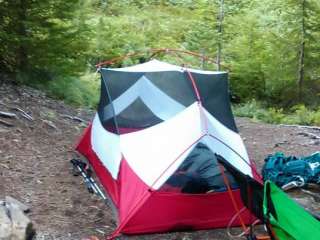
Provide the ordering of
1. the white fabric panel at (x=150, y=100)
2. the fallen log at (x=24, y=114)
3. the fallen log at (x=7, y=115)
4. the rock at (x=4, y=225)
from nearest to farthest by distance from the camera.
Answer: the rock at (x=4, y=225) < the white fabric panel at (x=150, y=100) < the fallen log at (x=7, y=115) < the fallen log at (x=24, y=114)

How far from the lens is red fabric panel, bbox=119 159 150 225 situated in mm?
5258

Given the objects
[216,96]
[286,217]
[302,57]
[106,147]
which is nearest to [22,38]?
[106,147]

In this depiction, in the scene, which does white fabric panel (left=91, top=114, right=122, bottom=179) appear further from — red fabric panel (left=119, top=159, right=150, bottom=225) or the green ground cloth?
the green ground cloth

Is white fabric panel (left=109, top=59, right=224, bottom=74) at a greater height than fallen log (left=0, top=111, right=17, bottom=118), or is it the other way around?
white fabric panel (left=109, top=59, right=224, bottom=74)

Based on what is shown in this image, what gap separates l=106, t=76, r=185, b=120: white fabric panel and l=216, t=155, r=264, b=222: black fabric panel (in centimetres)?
223

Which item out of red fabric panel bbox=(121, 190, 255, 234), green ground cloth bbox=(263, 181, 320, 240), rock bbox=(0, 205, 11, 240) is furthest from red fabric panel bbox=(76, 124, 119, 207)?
green ground cloth bbox=(263, 181, 320, 240)

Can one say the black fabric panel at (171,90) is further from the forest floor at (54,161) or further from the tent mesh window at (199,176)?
the forest floor at (54,161)

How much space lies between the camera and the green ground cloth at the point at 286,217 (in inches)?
174

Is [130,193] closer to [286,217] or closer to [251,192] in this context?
[251,192]

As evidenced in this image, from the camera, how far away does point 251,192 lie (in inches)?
187

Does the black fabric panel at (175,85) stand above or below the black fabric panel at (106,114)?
above

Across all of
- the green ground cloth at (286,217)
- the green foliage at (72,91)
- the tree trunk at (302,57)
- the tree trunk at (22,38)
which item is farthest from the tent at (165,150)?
the tree trunk at (302,57)

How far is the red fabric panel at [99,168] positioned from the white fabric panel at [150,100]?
655 mm

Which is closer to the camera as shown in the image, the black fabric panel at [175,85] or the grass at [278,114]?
the black fabric panel at [175,85]
